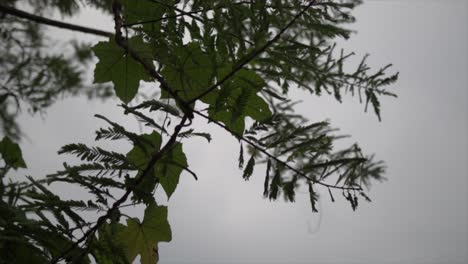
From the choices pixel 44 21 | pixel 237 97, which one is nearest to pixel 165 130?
pixel 237 97

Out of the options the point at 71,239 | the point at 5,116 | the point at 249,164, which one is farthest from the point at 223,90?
the point at 5,116

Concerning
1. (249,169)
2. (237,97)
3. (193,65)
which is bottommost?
(249,169)

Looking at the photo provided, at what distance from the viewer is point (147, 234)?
2.93 feet

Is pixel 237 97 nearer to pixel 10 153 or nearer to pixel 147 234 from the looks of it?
pixel 147 234

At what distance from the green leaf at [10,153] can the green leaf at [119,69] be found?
0.39 metres

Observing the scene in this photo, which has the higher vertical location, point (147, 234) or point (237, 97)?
point (237, 97)

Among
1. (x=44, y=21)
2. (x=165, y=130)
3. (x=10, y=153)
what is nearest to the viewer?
(x=165, y=130)

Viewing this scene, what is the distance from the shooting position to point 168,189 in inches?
33.6

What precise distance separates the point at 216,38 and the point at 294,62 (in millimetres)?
188

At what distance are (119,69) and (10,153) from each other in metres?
0.47

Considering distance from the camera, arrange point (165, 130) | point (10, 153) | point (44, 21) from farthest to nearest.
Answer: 1. point (44, 21)
2. point (10, 153)
3. point (165, 130)

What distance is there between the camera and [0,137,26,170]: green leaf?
3.49 feet

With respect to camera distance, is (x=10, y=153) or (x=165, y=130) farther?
(x=10, y=153)

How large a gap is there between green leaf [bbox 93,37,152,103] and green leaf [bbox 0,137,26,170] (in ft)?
1.29
